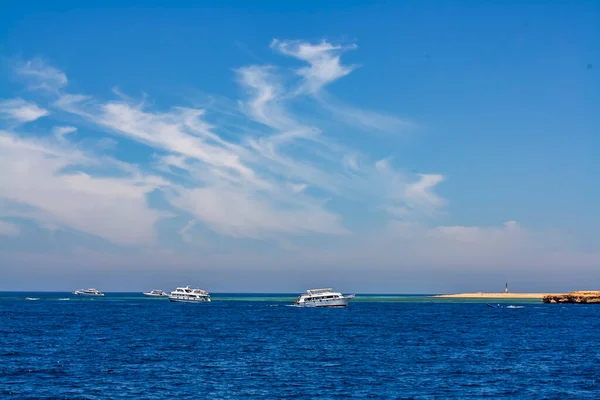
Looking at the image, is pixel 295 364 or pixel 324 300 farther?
pixel 324 300

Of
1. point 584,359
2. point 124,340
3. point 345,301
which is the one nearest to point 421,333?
point 584,359

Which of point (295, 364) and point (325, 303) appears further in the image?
point (325, 303)

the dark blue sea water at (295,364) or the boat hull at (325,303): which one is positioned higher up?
the boat hull at (325,303)

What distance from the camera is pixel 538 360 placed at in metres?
59.3

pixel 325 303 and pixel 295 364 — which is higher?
pixel 325 303

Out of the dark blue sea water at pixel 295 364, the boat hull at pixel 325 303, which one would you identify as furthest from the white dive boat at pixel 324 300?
the dark blue sea water at pixel 295 364

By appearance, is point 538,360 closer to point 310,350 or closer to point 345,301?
point 310,350

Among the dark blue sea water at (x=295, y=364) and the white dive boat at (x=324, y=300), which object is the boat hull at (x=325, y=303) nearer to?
the white dive boat at (x=324, y=300)

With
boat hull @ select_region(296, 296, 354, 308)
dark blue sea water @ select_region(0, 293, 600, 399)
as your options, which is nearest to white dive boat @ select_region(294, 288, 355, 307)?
boat hull @ select_region(296, 296, 354, 308)

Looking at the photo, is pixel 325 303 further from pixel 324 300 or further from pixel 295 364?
pixel 295 364

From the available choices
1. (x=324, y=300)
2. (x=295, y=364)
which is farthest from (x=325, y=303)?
(x=295, y=364)

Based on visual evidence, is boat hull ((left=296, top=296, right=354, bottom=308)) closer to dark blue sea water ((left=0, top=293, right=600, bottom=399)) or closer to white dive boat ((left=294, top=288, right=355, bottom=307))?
white dive boat ((left=294, top=288, right=355, bottom=307))

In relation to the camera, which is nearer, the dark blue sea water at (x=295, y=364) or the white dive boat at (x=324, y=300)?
the dark blue sea water at (x=295, y=364)

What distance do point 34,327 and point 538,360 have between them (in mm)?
75807
